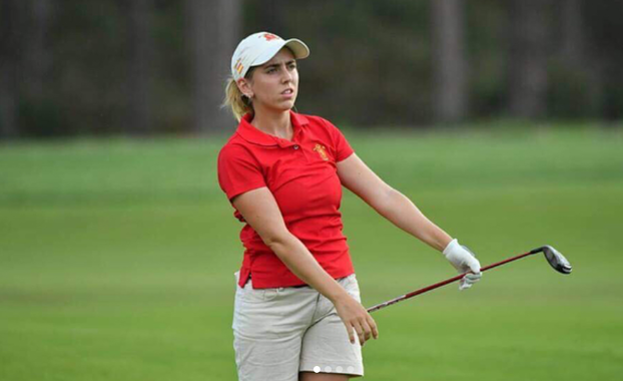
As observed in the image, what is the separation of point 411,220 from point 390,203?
0.31ft

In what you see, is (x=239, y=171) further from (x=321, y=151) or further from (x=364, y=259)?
(x=364, y=259)

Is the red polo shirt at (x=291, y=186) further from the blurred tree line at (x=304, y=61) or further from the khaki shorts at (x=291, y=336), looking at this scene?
the blurred tree line at (x=304, y=61)

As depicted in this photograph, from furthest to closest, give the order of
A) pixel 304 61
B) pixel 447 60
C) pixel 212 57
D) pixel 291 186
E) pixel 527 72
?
pixel 304 61 → pixel 447 60 → pixel 527 72 → pixel 212 57 → pixel 291 186

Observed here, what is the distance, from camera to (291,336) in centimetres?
431

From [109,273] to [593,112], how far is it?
873 inches

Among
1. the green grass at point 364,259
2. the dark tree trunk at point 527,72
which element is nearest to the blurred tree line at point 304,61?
the dark tree trunk at point 527,72

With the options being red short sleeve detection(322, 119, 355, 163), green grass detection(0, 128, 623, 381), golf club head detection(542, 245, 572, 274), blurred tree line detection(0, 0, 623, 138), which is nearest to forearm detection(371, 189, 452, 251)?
red short sleeve detection(322, 119, 355, 163)

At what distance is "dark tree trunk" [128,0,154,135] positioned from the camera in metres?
39.0

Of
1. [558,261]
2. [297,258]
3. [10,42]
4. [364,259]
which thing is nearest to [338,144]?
[297,258]

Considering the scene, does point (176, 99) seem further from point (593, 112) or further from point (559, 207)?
point (559, 207)

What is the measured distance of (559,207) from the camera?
632 inches

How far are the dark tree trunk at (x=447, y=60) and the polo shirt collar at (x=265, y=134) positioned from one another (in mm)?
27397

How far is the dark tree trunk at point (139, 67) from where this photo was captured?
39031 mm

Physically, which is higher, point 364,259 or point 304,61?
point 364,259
